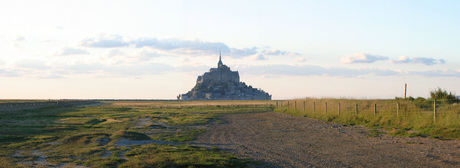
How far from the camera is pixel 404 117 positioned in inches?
994

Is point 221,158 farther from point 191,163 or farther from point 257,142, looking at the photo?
point 257,142

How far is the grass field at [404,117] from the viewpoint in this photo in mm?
20188

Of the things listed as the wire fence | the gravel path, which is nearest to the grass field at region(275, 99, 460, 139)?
the wire fence

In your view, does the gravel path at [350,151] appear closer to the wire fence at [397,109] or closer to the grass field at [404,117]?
the grass field at [404,117]

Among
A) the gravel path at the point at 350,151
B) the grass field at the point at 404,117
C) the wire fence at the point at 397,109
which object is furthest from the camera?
the wire fence at the point at 397,109

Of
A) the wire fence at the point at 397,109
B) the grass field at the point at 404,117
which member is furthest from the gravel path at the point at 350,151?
the wire fence at the point at 397,109

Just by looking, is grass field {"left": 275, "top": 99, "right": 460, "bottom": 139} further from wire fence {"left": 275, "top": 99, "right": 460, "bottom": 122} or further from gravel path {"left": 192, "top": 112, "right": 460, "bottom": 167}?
gravel path {"left": 192, "top": 112, "right": 460, "bottom": 167}

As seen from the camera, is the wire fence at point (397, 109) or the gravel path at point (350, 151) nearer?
the gravel path at point (350, 151)

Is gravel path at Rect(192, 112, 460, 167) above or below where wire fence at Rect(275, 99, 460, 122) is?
below

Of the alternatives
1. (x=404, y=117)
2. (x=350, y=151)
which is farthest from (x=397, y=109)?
(x=350, y=151)

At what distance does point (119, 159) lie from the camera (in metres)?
12.5

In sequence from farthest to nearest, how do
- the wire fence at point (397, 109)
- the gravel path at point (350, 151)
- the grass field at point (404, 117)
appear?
the wire fence at point (397, 109) → the grass field at point (404, 117) → the gravel path at point (350, 151)

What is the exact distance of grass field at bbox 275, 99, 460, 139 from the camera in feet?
66.2

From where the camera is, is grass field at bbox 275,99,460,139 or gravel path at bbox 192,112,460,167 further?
grass field at bbox 275,99,460,139
